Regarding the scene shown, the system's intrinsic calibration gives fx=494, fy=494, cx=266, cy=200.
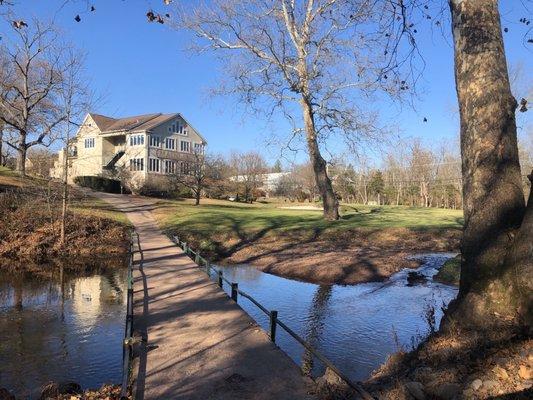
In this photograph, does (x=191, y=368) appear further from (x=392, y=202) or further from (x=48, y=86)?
(x=392, y=202)

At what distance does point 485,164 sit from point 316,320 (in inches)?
255

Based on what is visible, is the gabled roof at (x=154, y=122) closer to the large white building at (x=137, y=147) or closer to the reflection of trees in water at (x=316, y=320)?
the large white building at (x=137, y=147)

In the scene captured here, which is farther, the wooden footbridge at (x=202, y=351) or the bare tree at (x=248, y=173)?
the bare tree at (x=248, y=173)

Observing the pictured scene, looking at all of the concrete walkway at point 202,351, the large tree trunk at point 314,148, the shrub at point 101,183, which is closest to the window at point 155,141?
the shrub at point 101,183

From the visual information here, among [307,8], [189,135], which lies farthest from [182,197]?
[307,8]

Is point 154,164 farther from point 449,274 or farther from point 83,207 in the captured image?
point 449,274

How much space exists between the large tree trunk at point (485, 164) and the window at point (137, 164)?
2292 inches

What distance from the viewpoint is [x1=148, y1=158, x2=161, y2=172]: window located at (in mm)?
61706

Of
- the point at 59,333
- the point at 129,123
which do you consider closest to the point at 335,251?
the point at 59,333

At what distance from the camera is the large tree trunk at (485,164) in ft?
16.9

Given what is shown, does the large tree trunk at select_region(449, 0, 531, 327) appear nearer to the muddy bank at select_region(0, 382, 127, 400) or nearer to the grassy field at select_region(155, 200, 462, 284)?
the muddy bank at select_region(0, 382, 127, 400)

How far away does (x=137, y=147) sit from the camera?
205 feet

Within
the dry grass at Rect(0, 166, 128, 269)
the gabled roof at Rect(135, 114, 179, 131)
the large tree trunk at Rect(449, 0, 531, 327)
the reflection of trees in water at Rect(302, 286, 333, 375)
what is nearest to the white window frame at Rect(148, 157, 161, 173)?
the gabled roof at Rect(135, 114, 179, 131)

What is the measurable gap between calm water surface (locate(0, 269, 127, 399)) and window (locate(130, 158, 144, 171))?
1835 inches
